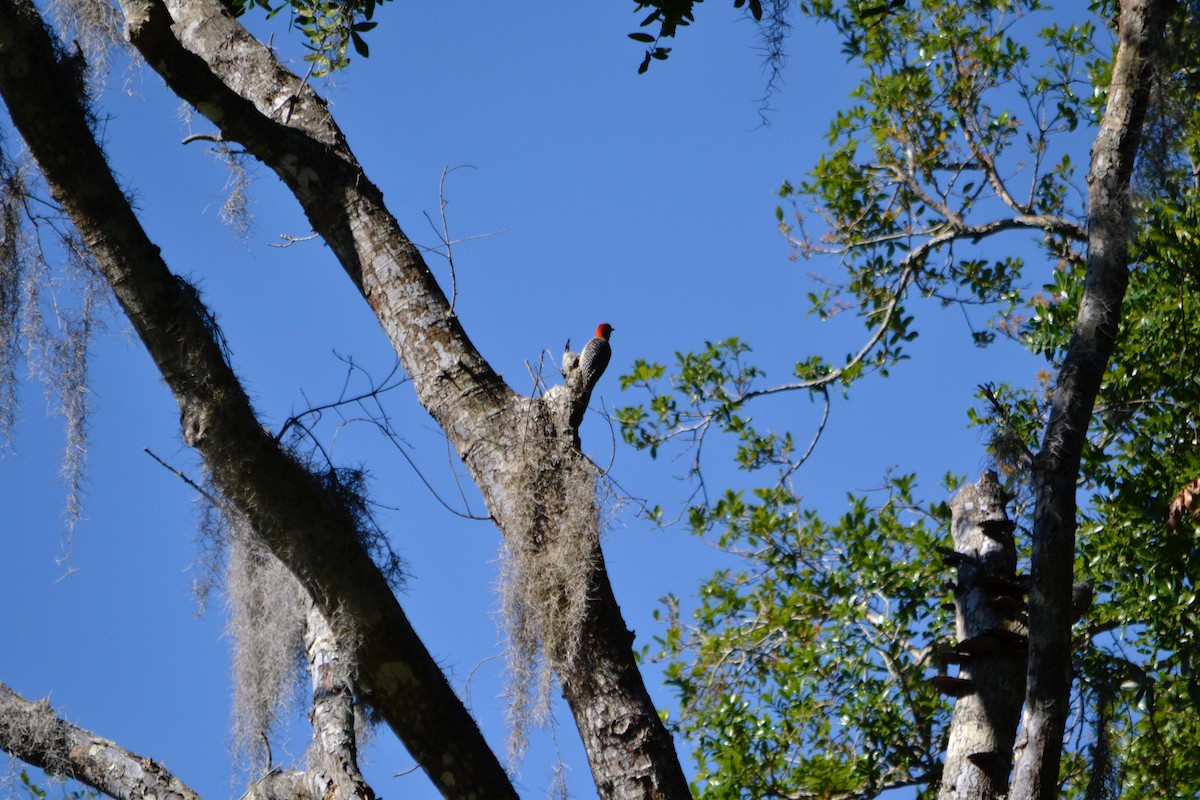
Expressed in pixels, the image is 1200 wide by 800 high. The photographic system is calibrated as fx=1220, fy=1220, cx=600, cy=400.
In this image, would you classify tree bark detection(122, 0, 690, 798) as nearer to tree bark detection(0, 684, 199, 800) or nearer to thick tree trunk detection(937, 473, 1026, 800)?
thick tree trunk detection(937, 473, 1026, 800)

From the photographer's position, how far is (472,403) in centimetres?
326

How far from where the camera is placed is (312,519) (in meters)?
2.90

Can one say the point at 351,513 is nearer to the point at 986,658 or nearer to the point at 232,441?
the point at 232,441

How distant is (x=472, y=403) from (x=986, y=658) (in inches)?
61.3

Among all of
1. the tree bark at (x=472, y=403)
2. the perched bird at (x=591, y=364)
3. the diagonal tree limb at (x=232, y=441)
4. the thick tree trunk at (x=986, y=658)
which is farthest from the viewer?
the perched bird at (x=591, y=364)

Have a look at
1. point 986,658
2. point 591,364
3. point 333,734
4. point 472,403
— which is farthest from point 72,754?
point 986,658

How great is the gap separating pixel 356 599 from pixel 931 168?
4.74 meters

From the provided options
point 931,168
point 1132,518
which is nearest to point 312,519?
point 1132,518

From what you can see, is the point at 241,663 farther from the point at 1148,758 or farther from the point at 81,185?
the point at 1148,758

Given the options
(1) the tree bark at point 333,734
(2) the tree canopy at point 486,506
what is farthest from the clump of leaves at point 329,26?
(1) the tree bark at point 333,734

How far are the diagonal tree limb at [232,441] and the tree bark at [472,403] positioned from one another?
336 mm

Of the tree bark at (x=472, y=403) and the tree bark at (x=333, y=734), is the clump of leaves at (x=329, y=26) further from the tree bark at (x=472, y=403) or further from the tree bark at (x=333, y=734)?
the tree bark at (x=333, y=734)

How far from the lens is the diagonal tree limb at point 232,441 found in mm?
2842

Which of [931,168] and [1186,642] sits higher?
[931,168]
